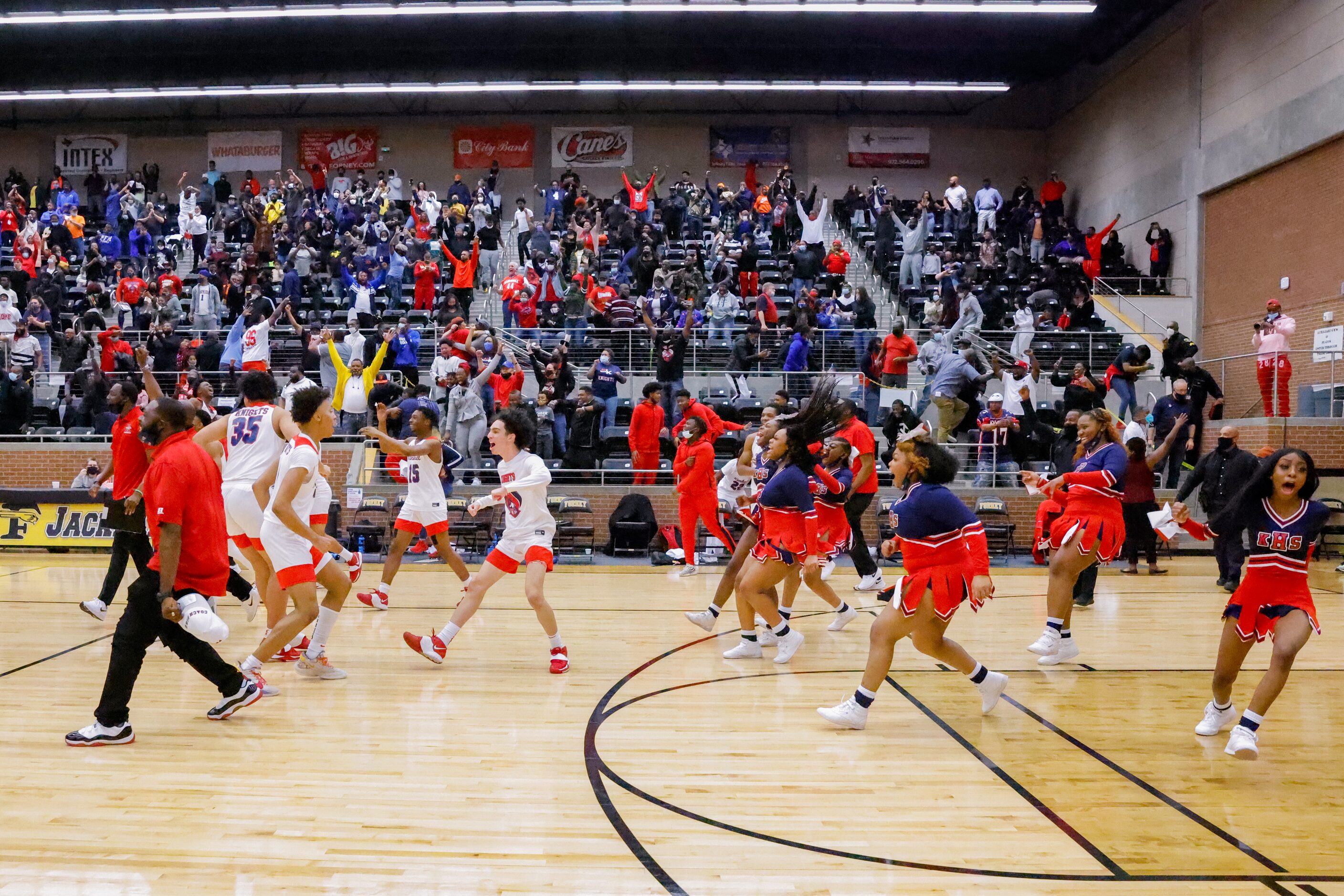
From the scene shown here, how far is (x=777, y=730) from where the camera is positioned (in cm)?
626

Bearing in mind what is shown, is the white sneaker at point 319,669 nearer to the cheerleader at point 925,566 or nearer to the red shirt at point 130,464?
the red shirt at point 130,464

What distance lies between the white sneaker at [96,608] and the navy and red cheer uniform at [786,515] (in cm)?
622

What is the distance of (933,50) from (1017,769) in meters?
23.8

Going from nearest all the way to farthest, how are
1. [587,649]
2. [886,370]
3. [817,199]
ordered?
[587,649] → [886,370] → [817,199]

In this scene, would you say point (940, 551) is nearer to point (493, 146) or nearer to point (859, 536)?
point (859, 536)

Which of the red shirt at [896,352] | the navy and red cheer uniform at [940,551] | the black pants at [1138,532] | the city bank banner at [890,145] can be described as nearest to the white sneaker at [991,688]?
the navy and red cheer uniform at [940,551]

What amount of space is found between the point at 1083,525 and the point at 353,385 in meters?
11.6

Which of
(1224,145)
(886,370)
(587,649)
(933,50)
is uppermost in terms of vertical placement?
(933,50)

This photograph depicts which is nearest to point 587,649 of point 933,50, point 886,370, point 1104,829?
point 1104,829

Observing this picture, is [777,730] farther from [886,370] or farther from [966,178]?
[966,178]

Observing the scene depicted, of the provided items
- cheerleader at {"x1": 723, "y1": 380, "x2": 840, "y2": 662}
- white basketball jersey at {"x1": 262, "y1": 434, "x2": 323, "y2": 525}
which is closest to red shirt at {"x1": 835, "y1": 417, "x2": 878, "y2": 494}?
cheerleader at {"x1": 723, "y1": 380, "x2": 840, "y2": 662}

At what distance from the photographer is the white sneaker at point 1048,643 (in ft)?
26.5

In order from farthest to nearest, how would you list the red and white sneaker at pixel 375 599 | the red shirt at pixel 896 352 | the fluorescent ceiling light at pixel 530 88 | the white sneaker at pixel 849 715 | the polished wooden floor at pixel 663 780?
the fluorescent ceiling light at pixel 530 88 → the red shirt at pixel 896 352 → the red and white sneaker at pixel 375 599 → the white sneaker at pixel 849 715 → the polished wooden floor at pixel 663 780

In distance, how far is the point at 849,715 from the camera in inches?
247
